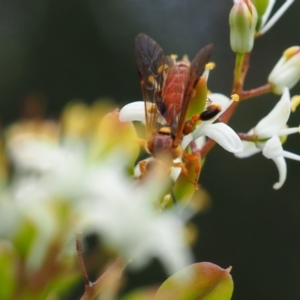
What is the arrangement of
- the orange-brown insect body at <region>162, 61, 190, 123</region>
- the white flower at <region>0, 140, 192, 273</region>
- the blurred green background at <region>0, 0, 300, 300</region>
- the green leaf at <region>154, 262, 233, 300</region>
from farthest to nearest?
the blurred green background at <region>0, 0, 300, 300</region>
the orange-brown insect body at <region>162, 61, 190, 123</region>
the green leaf at <region>154, 262, 233, 300</region>
the white flower at <region>0, 140, 192, 273</region>

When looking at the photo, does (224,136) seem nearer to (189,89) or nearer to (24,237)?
(189,89)

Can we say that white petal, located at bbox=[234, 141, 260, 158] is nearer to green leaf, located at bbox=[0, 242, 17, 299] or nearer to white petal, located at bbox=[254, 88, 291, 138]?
white petal, located at bbox=[254, 88, 291, 138]

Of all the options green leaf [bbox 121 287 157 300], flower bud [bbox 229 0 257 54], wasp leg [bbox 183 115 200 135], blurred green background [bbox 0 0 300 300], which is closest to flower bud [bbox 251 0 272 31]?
flower bud [bbox 229 0 257 54]

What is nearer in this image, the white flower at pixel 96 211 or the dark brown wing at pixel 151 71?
the white flower at pixel 96 211

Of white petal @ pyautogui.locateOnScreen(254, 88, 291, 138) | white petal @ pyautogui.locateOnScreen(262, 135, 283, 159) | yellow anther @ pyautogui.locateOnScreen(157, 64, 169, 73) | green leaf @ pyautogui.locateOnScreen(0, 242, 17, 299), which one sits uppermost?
green leaf @ pyautogui.locateOnScreen(0, 242, 17, 299)

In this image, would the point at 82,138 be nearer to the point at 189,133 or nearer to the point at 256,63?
the point at 189,133

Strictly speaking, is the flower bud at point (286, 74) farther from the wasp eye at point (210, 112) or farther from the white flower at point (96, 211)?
the white flower at point (96, 211)

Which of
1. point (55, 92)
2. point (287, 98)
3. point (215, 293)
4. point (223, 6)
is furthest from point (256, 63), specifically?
point (215, 293)

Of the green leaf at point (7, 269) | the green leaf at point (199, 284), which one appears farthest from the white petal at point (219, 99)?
the green leaf at point (7, 269)

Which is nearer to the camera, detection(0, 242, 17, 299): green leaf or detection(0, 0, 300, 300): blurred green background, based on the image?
Result: detection(0, 242, 17, 299): green leaf
